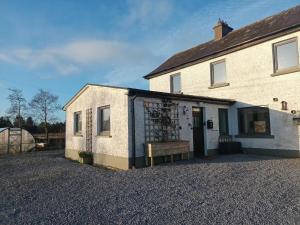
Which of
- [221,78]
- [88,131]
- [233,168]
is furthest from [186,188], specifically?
[221,78]

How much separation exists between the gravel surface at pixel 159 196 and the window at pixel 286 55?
504 centimetres

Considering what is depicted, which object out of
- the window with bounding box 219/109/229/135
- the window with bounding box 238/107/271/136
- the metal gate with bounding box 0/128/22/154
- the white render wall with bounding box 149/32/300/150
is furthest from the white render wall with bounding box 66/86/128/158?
the metal gate with bounding box 0/128/22/154

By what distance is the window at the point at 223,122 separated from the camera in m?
13.5

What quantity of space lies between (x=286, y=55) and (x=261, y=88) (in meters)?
1.88

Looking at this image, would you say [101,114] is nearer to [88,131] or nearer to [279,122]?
[88,131]

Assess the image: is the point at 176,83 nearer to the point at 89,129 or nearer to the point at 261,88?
the point at 261,88

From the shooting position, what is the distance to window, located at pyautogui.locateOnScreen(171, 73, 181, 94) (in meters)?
17.6

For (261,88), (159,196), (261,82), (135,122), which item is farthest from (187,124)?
(159,196)

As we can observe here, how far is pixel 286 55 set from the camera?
11680 mm

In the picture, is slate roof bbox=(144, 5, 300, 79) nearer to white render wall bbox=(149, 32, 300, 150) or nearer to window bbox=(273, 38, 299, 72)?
white render wall bbox=(149, 32, 300, 150)

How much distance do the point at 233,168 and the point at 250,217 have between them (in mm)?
4547

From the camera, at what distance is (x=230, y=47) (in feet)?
45.5

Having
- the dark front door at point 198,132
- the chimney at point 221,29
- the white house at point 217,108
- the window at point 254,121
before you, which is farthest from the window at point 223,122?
the chimney at point 221,29

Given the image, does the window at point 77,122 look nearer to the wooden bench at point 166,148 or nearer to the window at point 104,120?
the window at point 104,120
